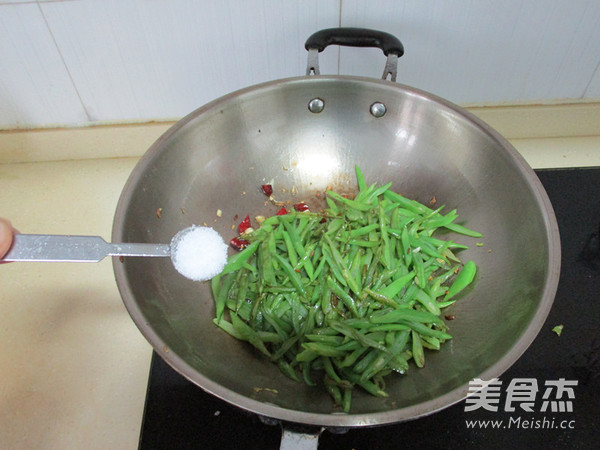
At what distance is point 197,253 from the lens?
2.56 feet

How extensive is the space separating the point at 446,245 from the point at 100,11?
951 millimetres

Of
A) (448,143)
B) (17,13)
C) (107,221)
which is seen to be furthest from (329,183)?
(17,13)

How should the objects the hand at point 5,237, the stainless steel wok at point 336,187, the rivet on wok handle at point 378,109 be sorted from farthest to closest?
the rivet on wok handle at point 378,109
the stainless steel wok at point 336,187
the hand at point 5,237

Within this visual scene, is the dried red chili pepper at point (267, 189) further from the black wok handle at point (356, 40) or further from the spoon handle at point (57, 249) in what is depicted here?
the spoon handle at point (57, 249)

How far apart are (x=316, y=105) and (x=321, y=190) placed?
203 mm

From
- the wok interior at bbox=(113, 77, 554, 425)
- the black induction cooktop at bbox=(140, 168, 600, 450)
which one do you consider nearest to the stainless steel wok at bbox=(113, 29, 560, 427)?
the wok interior at bbox=(113, 77, 554, 425)

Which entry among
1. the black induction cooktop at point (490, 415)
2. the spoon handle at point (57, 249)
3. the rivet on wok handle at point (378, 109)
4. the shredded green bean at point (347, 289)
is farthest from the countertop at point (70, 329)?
the rivet on wok handle at point (378, 109)

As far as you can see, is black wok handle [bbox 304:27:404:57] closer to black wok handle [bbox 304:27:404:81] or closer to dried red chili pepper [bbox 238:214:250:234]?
black wok handle [bbox 304:27:404:81]

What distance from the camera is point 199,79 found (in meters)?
1.22

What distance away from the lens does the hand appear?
0.62 m

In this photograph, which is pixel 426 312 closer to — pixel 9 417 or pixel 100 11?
pixel 9 417

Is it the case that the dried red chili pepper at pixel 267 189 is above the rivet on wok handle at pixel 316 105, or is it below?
below

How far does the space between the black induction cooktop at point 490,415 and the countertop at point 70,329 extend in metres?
0.08

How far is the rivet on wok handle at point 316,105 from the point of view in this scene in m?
1.04
